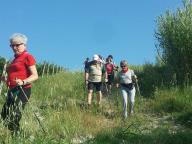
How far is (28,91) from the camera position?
10391mm

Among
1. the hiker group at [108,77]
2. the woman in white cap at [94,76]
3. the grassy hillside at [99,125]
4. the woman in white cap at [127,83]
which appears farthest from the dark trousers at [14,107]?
the woman in white cap at [94,76]

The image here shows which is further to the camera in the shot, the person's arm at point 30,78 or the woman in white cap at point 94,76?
the woman in white cap at point 94,76

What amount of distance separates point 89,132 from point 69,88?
11.8 metres

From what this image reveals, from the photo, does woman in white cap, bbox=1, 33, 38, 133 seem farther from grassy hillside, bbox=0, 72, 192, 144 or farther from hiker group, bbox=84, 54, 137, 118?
hiker group, bbox=84, 54, 137, 118

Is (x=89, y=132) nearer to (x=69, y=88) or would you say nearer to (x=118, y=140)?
(x=118, y=140)

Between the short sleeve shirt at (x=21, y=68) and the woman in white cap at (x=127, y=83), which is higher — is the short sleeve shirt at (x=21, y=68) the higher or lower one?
the higher one

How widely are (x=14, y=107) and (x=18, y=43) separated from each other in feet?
3.69

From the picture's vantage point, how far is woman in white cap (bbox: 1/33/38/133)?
10.0m

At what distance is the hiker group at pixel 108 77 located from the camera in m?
17.9

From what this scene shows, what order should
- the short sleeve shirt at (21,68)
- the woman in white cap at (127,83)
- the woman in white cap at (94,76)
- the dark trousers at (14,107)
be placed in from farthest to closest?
the woman in white cap at (94,76) → the woman in white cap at (127,83) → the short sleeve shirt at (21,68) → the dark trousers at (14,107)

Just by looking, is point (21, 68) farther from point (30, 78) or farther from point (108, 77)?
point (108, 77)

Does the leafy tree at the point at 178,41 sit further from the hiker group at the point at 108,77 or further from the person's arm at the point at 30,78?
the person's arm at the point at 30,78

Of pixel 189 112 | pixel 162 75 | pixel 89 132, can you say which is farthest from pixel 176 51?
pixel 89 132

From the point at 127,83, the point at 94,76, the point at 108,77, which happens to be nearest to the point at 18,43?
the point at 127,83
